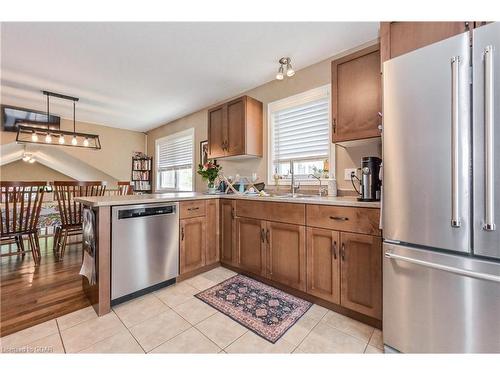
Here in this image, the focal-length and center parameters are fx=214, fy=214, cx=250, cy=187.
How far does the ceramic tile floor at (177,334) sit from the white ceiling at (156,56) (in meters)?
2.49

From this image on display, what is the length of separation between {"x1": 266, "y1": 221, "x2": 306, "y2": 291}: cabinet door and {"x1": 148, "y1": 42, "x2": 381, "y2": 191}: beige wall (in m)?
0.82

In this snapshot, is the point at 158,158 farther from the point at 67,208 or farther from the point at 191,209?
the point at 191,209

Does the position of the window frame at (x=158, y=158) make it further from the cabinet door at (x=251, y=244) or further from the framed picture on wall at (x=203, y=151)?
the cabinet door at (x=251, y=244)

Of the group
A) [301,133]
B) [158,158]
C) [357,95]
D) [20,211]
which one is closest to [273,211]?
[301,133]

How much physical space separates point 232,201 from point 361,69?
1785mm

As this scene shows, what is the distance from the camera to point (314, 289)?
183 cm

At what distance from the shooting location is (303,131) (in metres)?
2.66

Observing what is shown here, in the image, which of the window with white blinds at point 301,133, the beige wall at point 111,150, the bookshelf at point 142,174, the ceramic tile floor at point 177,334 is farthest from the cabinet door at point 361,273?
the beige wall at point 111,150

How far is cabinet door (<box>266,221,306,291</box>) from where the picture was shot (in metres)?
1.90

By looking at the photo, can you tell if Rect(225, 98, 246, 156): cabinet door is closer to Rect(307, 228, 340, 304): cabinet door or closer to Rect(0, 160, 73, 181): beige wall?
Rect(307, 228, 340, 304): cabinet door

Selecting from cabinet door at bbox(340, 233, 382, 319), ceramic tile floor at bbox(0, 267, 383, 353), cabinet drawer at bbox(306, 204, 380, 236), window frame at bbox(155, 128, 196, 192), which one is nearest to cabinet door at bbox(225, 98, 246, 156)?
cabinet drawer at bbox(306, 204, 380, 236)

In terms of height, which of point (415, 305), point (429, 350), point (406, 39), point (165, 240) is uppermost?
point (406, 39)
